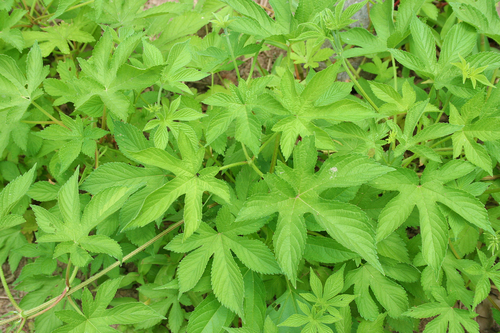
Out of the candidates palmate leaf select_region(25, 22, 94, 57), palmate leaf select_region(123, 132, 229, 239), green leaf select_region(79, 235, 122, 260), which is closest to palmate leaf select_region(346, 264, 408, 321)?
palmate leaf select_region(123, 132, 229, 239)

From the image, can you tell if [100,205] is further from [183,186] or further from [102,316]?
[102,316]

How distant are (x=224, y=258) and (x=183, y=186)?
0.47 m

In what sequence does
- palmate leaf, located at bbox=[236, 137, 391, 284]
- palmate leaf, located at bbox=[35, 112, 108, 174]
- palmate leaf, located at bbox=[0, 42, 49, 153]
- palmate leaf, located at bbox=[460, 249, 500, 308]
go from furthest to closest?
palmate leaf, located at bbox=[35, 112, 108, 174] < palmate leaf, located at bbox=[0, 42, 49, 153] < palmate leaf, located at bbox=[460, 249, 500, 308] < palmate leaf, located at bbox=[236, 137, 391, 284]

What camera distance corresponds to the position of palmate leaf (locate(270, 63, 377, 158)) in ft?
5.02

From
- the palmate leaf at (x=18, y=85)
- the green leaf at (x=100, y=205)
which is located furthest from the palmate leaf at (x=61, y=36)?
the green leaf at (x=100, y=205)

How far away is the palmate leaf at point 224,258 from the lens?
165 cm

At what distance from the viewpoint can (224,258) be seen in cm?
169

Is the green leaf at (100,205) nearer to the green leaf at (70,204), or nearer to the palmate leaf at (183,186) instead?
the green leaf at (70,204)

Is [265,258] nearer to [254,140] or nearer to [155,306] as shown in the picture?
[254,140]

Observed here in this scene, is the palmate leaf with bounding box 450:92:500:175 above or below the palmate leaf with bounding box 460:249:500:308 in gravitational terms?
above

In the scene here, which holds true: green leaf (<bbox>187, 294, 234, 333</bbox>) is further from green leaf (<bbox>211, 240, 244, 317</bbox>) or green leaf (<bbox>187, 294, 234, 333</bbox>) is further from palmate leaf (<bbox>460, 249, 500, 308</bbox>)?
palmate leaf (<bbox>460, 249, 500, 308</bbox>)

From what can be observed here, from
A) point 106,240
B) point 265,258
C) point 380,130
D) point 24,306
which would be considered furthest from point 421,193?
point 24,306

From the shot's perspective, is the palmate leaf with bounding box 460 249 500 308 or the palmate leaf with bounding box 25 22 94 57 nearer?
A: the palmate leaf with bounding box 460 249 500 308

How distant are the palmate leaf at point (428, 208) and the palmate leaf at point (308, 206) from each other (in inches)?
10.2
